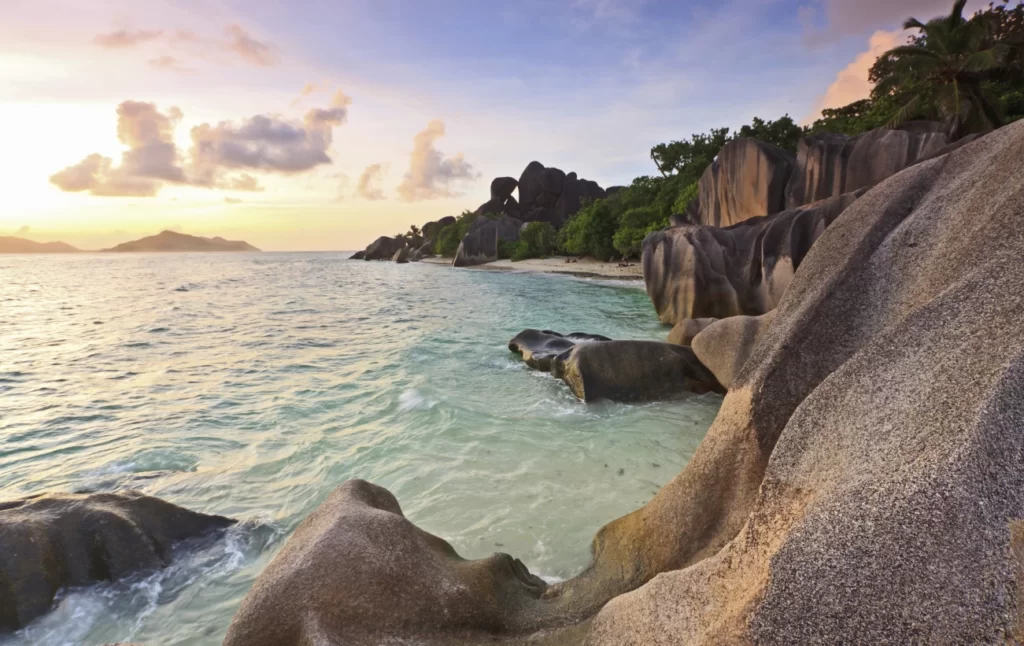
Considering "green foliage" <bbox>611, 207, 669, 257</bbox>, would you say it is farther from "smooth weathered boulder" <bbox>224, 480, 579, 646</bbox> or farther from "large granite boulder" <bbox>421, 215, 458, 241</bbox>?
"large granite boulder" <bbox>421, 215, 458, 241</bbox>

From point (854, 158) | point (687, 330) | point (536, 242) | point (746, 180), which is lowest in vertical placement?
point (687, 330)

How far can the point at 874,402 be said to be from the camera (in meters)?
2.27

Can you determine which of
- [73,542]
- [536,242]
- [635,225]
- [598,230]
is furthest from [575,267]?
[73,542]

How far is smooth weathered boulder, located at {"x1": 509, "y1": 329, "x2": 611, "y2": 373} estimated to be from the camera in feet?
37.0

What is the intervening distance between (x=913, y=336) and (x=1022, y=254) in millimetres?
526

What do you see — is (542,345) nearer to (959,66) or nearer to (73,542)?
(73,542)

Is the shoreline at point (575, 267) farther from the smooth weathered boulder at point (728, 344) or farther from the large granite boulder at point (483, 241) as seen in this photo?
the smooth weathered boulder at point (728, 344)

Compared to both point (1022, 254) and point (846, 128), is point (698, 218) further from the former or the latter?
point (1022, 254)

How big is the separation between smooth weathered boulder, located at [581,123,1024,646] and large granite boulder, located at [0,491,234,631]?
3903 mm

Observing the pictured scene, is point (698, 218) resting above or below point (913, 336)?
above

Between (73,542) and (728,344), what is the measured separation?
8.68m

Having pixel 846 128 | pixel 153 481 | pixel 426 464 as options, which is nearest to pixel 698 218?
pixel 846 128

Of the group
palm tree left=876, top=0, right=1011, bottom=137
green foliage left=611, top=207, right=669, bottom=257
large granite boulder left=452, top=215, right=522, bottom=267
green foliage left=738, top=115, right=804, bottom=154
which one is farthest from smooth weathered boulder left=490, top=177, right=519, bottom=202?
palm tree left=876, top=0, right=1011, bottom=137

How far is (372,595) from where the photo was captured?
2.91 meters
